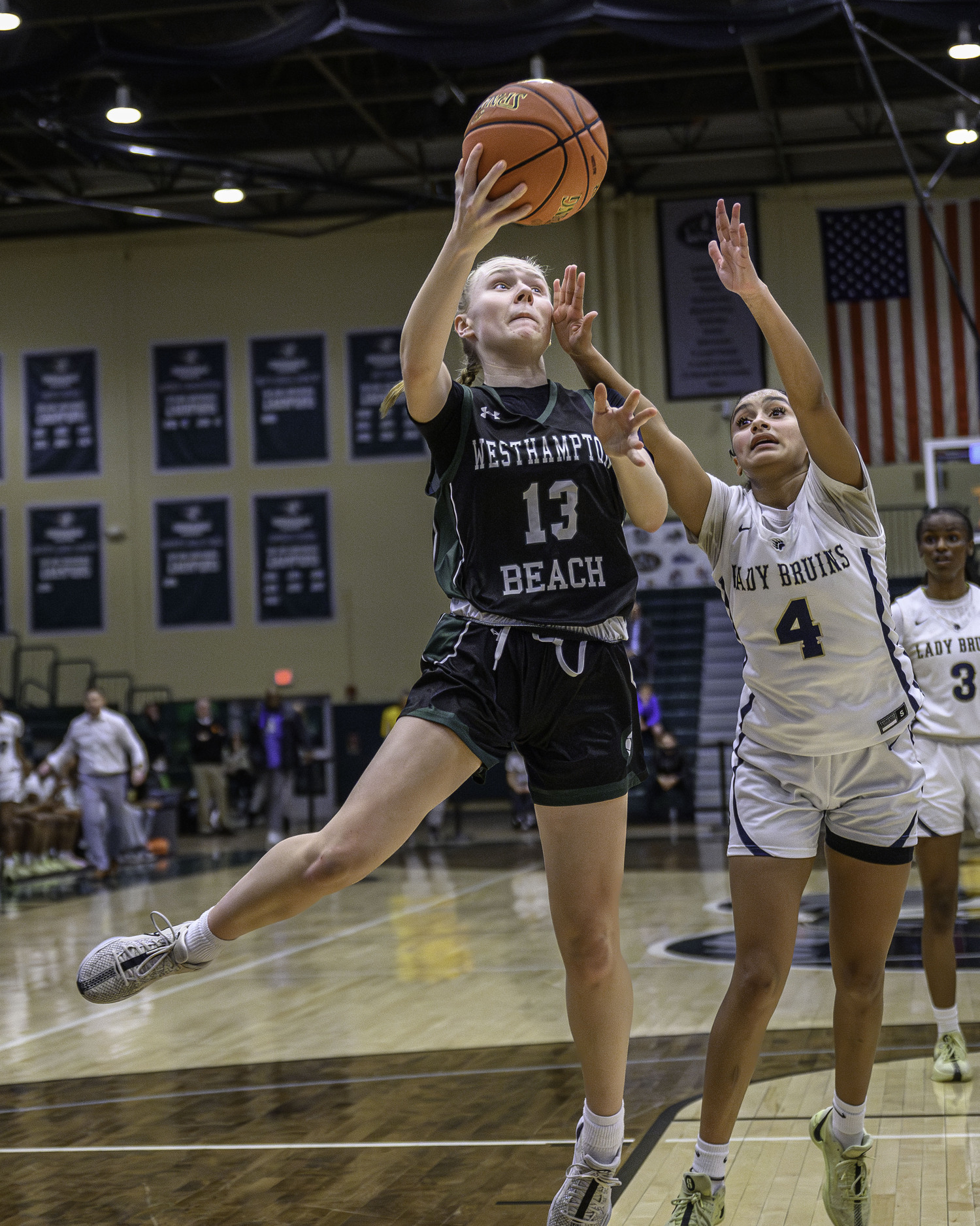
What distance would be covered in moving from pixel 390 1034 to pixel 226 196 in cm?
1184

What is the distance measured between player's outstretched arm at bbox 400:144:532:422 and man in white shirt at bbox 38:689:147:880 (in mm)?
10631

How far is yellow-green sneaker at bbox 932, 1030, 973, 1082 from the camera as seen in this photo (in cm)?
441

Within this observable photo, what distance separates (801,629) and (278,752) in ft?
44.4

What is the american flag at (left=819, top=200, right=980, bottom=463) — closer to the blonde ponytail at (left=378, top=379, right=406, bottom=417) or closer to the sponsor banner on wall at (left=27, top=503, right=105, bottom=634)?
the sponsor banner on wall at (left=27, top=503, right=105, bottom=634)

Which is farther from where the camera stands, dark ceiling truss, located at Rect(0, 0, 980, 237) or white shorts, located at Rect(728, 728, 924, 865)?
dark ceiling truss, located at Rect(0, 0, 980, 237)

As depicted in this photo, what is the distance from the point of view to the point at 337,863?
263cm

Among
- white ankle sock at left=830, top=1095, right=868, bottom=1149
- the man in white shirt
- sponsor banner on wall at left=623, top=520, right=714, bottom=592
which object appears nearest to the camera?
white ankle sock at left=830, top=1095, right=868, bottom=1149

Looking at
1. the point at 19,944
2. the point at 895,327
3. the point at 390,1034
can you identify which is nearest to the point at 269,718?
the point at 19,944

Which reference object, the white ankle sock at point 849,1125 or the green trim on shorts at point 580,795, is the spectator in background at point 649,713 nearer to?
the white ankle sock at point 849,1125

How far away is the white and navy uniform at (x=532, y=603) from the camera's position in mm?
2883

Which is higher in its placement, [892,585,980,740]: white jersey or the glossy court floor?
[892,585,980,740]: white jersey

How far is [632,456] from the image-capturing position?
9.41ft

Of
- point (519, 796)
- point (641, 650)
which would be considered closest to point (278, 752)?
point (519, 796)

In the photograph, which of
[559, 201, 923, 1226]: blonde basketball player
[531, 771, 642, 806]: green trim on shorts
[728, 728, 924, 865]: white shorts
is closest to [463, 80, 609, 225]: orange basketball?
[559, 201, 923, 1226]: blonde basketball player
